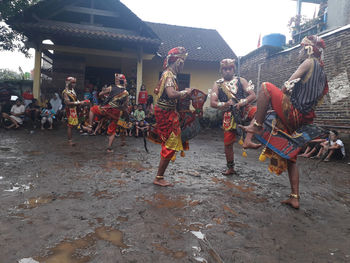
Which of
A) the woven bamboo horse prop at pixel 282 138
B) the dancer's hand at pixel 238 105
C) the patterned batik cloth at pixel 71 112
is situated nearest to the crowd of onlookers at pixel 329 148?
the dancer's hand at pixel 238 105

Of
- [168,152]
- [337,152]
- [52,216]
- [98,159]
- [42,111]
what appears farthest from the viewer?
[42,111]

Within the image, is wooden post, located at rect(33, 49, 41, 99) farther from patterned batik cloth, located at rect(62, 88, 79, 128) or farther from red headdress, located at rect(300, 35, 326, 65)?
red headdress, located at rect(300, 35, 326, 65)

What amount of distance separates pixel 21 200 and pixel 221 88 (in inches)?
117

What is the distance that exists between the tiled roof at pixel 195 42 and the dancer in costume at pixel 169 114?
10.7 metres

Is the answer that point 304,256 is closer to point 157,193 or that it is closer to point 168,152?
point 157,193

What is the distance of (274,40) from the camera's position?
12172 mm

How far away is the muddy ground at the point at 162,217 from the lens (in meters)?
1.68

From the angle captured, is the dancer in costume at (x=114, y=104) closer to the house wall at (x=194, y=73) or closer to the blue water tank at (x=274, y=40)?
the house wall at (x=194, y=73)

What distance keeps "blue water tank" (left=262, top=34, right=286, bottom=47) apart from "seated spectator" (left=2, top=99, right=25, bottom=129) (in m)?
11.1

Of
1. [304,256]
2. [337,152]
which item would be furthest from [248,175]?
[337,152]

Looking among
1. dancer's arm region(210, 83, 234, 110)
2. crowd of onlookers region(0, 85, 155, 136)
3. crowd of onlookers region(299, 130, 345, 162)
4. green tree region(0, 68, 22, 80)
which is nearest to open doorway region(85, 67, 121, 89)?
crowd of onlookers region(0, 85, 155, 136)

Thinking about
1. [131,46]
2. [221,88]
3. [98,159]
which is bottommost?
[98,159]

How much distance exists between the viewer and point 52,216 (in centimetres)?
215

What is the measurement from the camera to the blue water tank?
1214 centimetres
